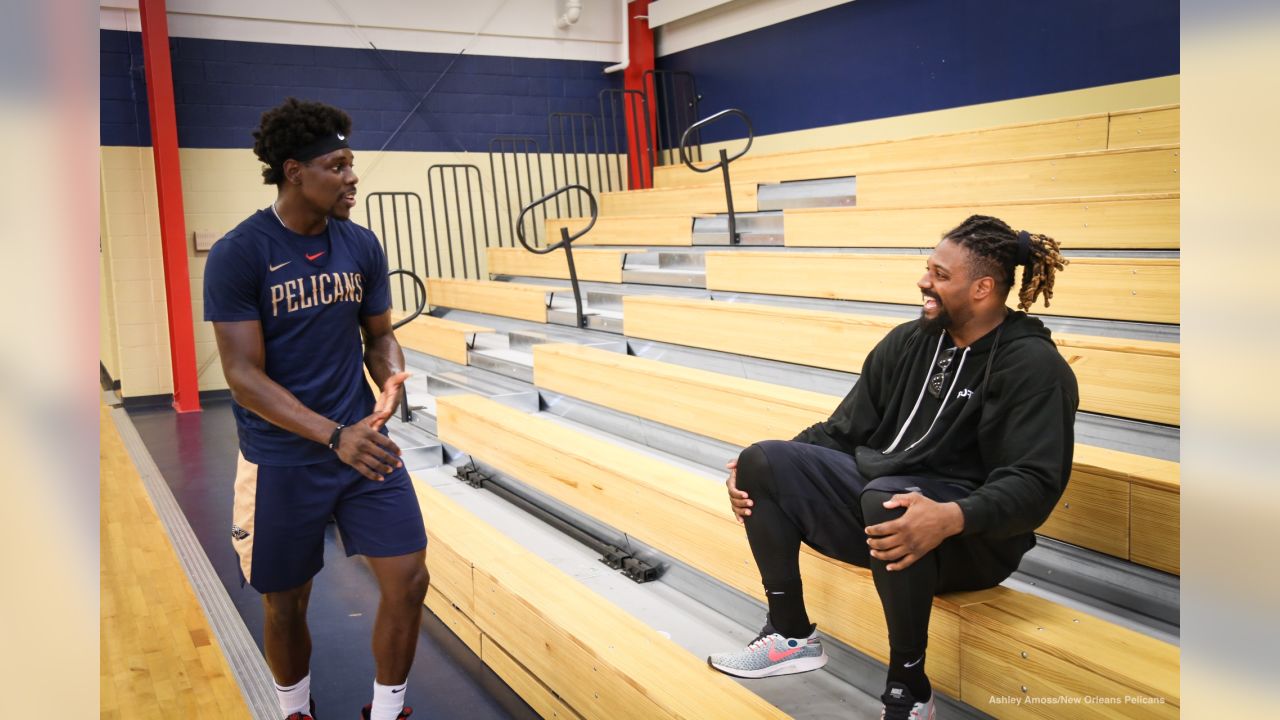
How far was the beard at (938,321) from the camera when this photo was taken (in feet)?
6.82

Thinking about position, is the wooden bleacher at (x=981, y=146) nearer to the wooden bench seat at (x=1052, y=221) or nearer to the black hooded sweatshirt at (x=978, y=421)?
the wooden bench seat at (x=1052, y=221)

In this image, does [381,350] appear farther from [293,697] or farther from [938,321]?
[938,321]

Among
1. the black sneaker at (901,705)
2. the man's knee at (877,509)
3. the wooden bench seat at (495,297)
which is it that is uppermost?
the wooden bench seat at (495,297)

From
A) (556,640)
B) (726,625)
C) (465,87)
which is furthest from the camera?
(465,87)

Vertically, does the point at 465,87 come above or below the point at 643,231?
above

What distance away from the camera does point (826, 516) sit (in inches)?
83.1

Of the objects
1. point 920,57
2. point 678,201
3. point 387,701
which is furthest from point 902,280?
point 678,201

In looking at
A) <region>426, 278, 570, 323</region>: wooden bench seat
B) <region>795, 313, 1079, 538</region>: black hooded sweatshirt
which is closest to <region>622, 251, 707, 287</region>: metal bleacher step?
<region>426, 278, 570, 323</region>: wooden bench seat

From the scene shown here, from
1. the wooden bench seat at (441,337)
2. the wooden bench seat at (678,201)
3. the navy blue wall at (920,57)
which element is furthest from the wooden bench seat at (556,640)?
the navy blue wall at (920,57)

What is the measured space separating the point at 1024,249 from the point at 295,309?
5.02ft

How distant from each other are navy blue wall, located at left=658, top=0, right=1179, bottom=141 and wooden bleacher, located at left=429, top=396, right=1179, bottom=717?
3.09m

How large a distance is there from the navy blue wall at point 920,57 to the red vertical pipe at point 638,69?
12.9 inches
